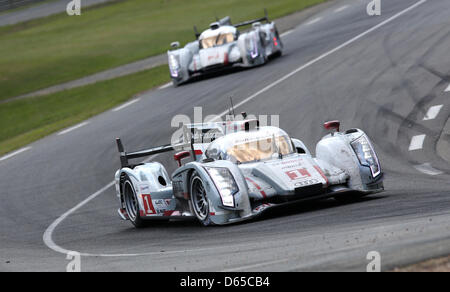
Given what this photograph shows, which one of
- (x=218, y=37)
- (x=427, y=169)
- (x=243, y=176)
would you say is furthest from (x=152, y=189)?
(x=218, y=37)

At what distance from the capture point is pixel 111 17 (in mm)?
51844

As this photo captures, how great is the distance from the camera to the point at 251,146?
1172 cm

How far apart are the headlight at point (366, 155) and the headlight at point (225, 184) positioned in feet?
6.36

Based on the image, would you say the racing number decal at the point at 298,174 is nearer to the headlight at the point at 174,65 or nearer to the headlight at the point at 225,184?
the headlight at the point at 225,184

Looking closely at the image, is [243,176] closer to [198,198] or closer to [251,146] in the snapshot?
[198,198]

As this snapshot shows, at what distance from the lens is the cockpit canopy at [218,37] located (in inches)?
1067

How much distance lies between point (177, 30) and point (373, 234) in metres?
35.5

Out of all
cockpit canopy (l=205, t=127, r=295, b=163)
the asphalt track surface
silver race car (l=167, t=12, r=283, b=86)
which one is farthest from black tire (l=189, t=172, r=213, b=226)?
silver race car (l=167, t=12, r=283, b=86)

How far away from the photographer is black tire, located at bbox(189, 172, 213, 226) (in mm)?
11023

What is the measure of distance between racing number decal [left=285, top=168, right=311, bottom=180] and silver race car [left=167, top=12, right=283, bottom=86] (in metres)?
16.1
